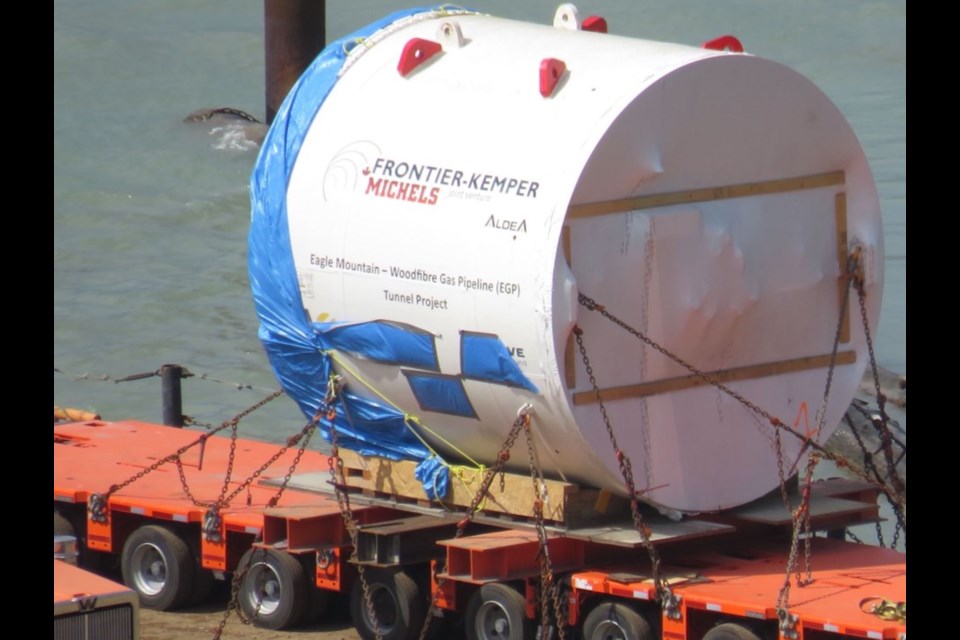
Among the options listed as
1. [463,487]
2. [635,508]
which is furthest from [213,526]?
[635,508]

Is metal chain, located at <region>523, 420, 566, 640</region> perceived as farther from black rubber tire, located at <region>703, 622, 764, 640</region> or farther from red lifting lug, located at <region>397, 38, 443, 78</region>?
red lifting lug, located at <region>397, 38, 443, 78</region>

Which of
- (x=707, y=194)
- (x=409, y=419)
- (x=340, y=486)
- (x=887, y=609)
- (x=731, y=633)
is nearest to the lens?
(x=887, y=609)

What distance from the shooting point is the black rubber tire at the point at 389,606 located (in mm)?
12031

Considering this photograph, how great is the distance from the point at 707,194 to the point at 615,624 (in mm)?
2545

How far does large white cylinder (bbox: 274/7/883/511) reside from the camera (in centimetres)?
1098

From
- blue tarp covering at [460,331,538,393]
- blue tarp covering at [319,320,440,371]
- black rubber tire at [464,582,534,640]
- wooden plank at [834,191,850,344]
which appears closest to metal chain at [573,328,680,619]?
blue tarp covering at [460,331,538,393]

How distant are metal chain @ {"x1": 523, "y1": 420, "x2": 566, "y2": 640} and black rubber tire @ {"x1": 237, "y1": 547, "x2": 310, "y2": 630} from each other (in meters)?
1.92

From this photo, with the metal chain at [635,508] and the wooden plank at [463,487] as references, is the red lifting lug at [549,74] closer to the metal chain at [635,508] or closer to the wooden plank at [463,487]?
the metal chain at [635,508]

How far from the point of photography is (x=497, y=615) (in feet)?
38.2

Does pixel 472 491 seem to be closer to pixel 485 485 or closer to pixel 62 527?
pixel 485 485

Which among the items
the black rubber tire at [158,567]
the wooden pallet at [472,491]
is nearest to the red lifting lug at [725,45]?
the wooden pallet at [472,491]
